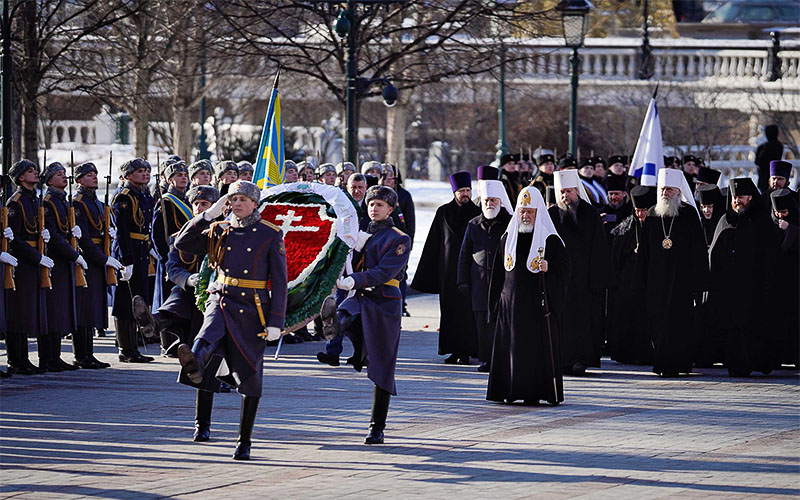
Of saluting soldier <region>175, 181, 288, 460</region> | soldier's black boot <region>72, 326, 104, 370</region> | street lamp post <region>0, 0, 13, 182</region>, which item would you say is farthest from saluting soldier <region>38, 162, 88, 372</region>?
saluting soldier <region>175, 181, 288, 460</region>

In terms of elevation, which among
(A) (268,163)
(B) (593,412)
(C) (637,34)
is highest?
(C) (637,34)

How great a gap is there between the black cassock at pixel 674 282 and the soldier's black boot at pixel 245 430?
5704 millimetres

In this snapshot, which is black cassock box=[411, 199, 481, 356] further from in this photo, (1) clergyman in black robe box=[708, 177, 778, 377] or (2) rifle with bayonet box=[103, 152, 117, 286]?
(2) rifle with bayonet box=[103, 152, 117, 286]

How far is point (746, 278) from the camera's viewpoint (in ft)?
52.7

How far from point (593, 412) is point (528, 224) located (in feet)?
5.35

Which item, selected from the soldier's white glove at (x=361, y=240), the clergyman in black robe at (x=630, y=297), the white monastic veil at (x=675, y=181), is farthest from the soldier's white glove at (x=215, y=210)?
the clergyman in black robe at (x=630, y=297)

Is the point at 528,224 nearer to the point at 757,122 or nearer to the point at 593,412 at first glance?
the point at 593,412

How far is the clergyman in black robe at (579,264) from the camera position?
51.7ft

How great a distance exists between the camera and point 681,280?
15898 millimetres

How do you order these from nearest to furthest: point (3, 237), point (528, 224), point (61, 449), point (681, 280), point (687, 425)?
1. point (61, 449)
2. point (687, 425)
3. point (528, 224)
4. point (3, 237)
5. point (681, 280)

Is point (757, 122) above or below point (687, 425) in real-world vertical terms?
above

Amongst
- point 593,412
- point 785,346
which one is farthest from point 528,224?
point 785,346

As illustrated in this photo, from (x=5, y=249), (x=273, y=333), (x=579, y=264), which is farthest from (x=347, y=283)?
(x=579, y=264)

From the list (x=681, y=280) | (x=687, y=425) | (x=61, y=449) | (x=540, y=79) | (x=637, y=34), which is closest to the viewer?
(x=61, y=449)
